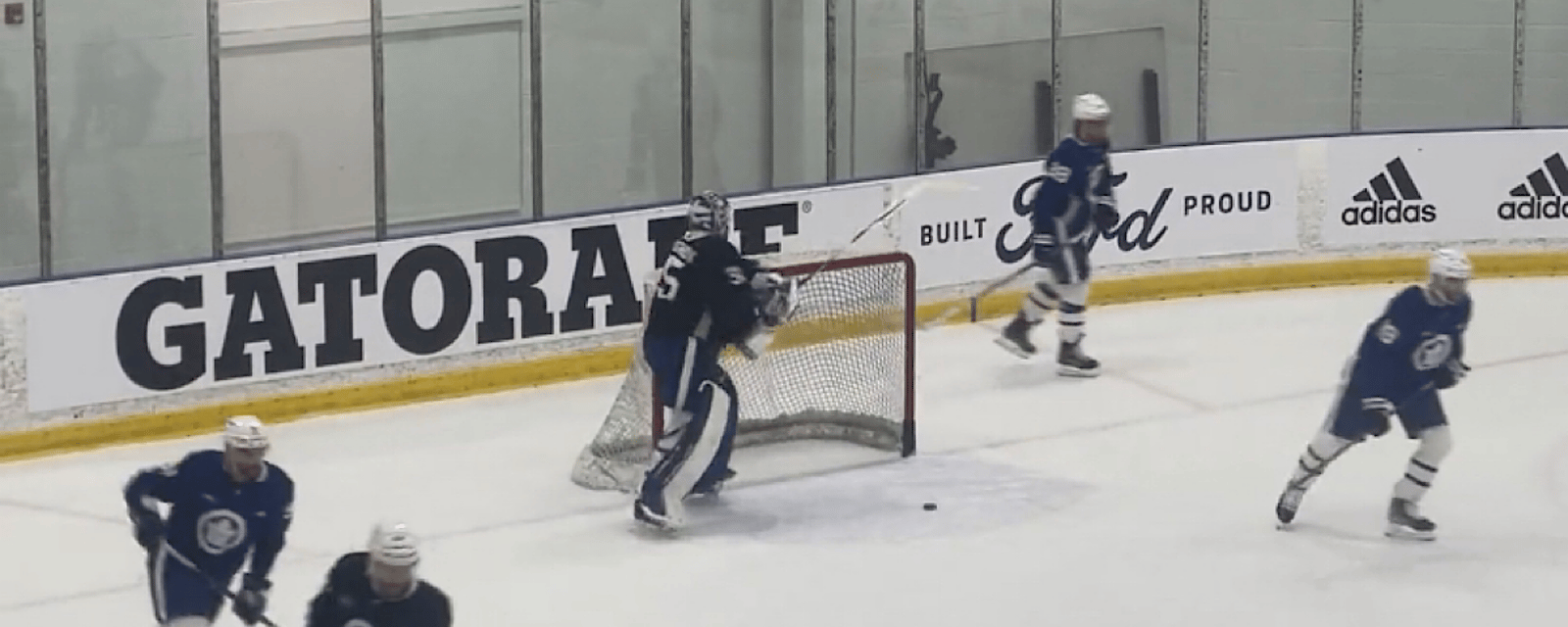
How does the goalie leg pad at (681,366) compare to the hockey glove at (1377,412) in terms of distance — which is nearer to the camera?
the hockey glove at (1377,412)

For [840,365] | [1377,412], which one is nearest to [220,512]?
[1377,412]

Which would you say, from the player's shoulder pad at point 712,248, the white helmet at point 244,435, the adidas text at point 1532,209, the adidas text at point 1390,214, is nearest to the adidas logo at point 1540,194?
the adidas text at point 1532,209

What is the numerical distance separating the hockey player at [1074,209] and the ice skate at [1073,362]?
10 centimetres

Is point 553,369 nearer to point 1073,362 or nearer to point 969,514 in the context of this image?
point 1073,362

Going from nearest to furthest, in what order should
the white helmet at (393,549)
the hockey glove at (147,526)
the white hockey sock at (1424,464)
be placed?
the white helmet at (393,549), the hockey glove at (147,526), the white hockey sock at (1424,464)

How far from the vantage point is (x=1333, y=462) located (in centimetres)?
971

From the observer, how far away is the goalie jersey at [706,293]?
8.52m

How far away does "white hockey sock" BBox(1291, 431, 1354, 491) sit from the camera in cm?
850

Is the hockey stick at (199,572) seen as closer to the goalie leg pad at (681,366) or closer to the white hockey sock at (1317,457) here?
the goalie leg pad at (681,366)

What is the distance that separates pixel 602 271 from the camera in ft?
36.2

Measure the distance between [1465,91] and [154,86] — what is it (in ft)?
21.8

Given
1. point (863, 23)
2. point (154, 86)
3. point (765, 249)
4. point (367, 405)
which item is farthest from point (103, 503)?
point (863, 23)

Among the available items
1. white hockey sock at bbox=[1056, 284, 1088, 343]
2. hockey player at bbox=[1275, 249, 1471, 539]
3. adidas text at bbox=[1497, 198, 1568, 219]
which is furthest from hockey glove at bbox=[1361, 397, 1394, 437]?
adidas text at bbox=[1497, 198, 1568, 219]

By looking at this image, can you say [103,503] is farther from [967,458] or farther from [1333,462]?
[1333,462]
